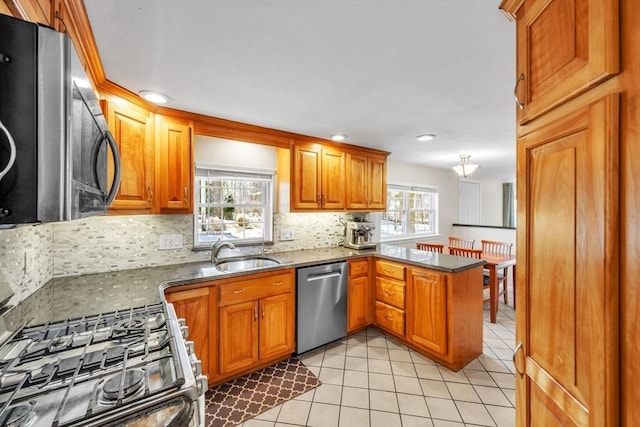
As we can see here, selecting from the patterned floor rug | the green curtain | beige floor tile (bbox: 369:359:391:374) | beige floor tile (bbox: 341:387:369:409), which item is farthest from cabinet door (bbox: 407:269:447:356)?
the green curtain

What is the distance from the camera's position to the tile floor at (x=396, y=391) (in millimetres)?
1826

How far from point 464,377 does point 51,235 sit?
331 centimetres

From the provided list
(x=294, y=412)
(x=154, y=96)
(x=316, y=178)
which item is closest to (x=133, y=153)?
(x=154, y=96)

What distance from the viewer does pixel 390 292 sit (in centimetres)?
288

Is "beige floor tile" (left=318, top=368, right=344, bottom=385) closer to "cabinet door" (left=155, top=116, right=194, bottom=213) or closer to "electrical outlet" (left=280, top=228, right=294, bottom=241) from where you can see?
"electrical outlet" (left=280, top=228, right=294, bottom=241)

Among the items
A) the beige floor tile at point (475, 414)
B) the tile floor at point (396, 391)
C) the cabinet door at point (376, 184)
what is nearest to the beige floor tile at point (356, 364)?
the tile floor at point (396, 391)

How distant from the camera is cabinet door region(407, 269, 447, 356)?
239cm

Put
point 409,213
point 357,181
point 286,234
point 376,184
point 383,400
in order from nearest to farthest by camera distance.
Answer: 1. point 383,400
2. point 286,234
3. point 357,181
4. point 376,184
5. point 409,213

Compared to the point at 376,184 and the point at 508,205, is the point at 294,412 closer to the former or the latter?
the point at 376,184

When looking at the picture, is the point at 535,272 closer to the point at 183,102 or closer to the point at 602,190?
the point at 602,190

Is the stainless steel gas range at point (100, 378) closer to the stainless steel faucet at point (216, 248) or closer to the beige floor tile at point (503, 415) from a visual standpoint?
the stainless steel faucet at point (216, 248)

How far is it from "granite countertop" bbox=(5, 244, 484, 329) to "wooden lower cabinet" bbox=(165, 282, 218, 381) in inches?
3.7

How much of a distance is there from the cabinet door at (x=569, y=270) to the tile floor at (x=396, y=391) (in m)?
1.14

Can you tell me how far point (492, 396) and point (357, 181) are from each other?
238 centimetres
